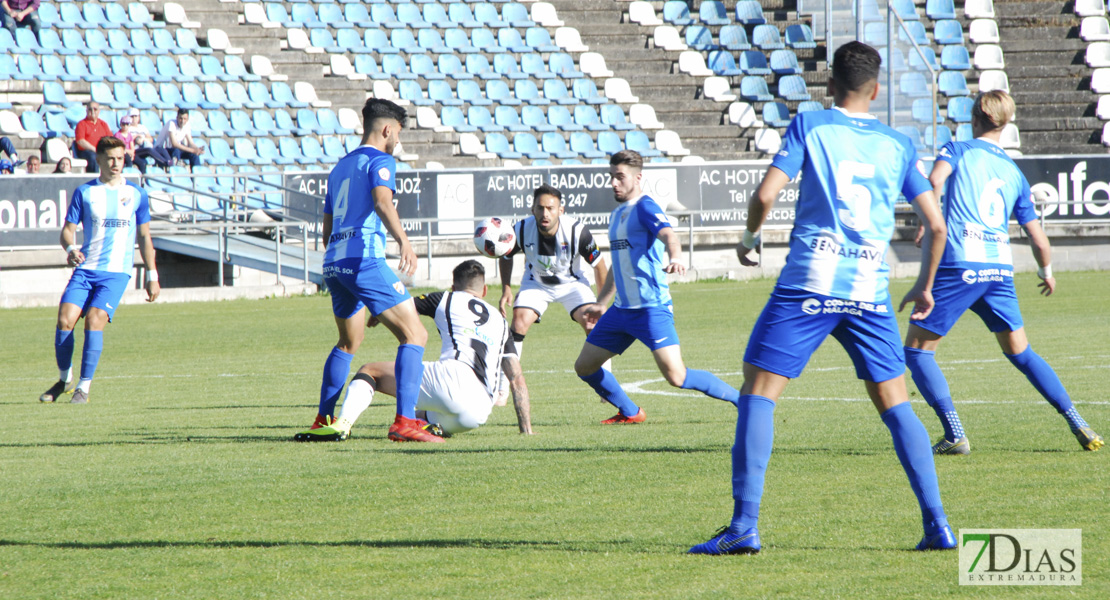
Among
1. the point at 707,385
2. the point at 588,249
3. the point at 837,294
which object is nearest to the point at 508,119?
the point at 588,249

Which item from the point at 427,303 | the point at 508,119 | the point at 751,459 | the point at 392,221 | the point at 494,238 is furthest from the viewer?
the point at 508,119

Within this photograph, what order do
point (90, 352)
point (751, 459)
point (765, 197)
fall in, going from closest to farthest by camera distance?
point (765, 197) < point (751, 459) < point (90, 352)

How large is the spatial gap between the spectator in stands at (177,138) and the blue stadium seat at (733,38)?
14455 mm

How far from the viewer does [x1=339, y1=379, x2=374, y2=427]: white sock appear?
7.94 metres

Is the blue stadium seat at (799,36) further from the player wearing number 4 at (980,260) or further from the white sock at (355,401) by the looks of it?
the white sock at (355,401)

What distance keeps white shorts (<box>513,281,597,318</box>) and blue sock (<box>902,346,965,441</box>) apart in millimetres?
3479

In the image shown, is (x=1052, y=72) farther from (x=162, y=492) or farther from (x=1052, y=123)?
(x=162, y=492)

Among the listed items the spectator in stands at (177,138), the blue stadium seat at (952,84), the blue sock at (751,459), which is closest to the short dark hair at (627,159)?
the blue sock at (751,459)

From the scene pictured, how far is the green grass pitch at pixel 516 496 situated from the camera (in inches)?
174

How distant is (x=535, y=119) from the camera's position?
30.3 metres

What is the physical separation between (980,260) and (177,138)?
65.6 feet

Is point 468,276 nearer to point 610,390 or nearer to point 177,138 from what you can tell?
point 610,390

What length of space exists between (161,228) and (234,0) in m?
10.7

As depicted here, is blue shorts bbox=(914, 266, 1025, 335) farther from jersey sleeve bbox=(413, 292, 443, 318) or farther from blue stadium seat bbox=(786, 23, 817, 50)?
blue stadium seat bbox=(786, 23, 817, 50)
